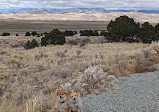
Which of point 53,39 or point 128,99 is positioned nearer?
point 128,99

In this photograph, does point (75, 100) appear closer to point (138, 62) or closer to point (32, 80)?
point (32, 80)

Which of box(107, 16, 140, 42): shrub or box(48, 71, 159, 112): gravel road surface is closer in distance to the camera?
box(48, 71, 159, 112): gravel road surface

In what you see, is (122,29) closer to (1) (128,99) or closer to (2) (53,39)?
(2) (53,39)

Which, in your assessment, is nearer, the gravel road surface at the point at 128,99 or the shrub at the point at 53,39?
the gravel road surface at the point at 128,99

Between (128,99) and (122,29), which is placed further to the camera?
(122,29)

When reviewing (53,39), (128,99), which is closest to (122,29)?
(53,39)

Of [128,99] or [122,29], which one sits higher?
[122,29]

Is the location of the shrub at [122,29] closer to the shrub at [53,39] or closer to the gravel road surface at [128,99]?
the shrub at [53,39]

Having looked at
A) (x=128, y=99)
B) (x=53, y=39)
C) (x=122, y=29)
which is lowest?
(x=53, y=39)

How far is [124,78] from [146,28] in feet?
82.8

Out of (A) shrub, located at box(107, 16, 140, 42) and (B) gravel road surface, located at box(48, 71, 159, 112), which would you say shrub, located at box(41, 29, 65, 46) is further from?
(B) gravel road surface, located at box(48, 71, 159, 112)

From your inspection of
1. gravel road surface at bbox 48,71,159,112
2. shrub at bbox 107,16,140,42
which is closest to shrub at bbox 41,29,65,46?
shrub at bbox 107,16,140,42

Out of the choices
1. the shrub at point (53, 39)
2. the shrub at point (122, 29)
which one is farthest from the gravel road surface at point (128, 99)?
the shrub at point (122, 29)

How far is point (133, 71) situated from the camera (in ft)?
35.3
